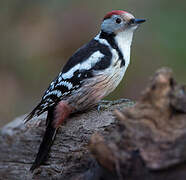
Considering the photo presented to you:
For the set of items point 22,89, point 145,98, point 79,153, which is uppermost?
point 145,98

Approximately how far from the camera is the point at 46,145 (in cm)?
346

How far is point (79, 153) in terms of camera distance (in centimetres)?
307

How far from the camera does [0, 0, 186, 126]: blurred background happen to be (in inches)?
269

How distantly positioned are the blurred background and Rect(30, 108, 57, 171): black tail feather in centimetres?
321

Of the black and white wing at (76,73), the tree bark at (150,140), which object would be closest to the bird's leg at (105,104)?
the black and white wing at (76,73)

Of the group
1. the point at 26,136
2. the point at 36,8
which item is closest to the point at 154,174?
the point at 26,136

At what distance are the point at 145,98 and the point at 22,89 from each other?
553 cm

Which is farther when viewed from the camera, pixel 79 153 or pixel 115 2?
pixel 115 2

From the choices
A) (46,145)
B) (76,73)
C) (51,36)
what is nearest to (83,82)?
(76,73)

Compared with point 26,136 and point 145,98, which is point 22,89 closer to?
point 26,136

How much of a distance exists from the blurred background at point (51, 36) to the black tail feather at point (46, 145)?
321cm

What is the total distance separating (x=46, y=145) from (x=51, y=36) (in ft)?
13.9

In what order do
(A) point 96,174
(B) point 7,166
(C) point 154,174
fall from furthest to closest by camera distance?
(B) point 7,166, (A) point 96,174, (C) point 154,174

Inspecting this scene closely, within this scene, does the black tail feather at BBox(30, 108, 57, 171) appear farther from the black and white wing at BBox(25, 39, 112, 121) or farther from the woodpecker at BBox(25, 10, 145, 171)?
the black and white wing at BBox(25, 39, 112, 121)
